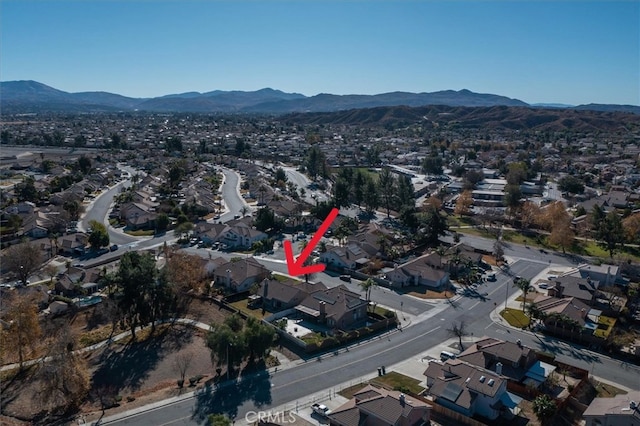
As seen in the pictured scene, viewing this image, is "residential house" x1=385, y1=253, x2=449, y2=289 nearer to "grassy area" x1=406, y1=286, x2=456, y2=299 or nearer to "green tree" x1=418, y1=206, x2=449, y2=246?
"grassy area" x1=406, y1=286, x2=456, y2=299

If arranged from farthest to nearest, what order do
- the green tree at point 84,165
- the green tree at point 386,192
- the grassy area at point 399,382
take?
1. the green tree at point 84,165
2. the green tree at point 386,192
3. the grassy area at point 399,382

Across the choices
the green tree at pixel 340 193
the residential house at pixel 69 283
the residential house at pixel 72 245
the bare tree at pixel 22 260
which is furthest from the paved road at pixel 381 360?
the residential house at pixel 72 245

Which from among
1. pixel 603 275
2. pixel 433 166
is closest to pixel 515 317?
pixel 603 275

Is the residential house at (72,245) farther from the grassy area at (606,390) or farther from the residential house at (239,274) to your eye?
the grassy area at (606,390)

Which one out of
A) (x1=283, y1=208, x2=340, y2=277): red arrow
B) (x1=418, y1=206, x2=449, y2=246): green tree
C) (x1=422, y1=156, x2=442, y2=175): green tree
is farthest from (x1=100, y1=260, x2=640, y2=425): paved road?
(x1=422, y1=156, x2=442, y2=175): green tree

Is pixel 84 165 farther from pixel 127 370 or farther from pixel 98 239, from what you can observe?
pixel 127 370

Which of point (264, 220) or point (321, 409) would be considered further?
point (264, 220)

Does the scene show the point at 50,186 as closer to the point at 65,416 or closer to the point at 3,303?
the point at 3,303

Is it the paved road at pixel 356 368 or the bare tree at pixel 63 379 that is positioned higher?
the bare tree at pixel 63 379
